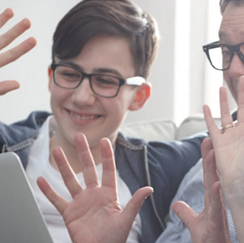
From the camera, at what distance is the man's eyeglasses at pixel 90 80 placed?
1.45m

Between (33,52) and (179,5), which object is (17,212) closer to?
(33,52)

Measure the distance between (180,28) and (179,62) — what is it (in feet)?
0.63

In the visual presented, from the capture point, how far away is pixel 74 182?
109 centimetres

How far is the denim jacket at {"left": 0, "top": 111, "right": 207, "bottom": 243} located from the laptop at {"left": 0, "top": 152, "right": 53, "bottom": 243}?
648 millimetres

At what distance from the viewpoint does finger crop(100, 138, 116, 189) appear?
1056 millimetres

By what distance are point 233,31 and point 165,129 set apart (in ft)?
2.81

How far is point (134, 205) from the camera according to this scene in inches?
39.3

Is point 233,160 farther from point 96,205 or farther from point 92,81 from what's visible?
point 92,81

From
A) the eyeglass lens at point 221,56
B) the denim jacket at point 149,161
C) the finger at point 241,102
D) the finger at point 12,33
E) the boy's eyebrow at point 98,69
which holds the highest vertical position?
the finger at point 12,33

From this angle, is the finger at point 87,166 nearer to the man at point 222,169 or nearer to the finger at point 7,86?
the man at point 222,169

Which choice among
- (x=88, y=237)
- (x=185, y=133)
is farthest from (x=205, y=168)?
(x=185, y=133)

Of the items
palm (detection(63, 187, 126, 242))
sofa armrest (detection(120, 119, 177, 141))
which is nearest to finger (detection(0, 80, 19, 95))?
palm (detection(63, 187, 126, 242))

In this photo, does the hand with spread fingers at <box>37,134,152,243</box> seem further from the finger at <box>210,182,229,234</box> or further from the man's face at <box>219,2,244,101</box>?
the man's face at <box>219,2,244,101</box>

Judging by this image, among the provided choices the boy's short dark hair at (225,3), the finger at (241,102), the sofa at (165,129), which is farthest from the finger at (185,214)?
the sofa at (165,129)
